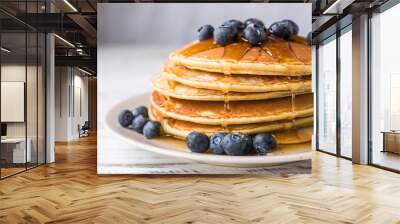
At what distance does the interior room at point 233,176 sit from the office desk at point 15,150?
20mm

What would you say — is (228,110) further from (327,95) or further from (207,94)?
(327,95)

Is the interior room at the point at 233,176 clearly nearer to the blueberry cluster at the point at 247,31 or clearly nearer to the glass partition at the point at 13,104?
the glass partition at the point at 13,104

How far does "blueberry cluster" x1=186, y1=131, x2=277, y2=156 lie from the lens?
17.3 ft

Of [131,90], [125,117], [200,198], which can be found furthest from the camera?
[131,90]

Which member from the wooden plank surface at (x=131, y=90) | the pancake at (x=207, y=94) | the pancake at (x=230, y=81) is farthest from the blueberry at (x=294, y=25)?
the wooden plank surface at (x=131, y=90)

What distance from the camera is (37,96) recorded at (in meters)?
6.86

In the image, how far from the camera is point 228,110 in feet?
17.7

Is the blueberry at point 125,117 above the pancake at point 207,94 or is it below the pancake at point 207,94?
below

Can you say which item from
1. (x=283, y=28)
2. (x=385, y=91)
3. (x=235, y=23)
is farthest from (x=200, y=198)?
(x=385, y=91)

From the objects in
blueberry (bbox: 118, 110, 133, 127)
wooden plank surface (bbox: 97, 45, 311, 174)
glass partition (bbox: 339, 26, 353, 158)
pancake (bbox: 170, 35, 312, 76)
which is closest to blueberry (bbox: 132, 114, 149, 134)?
blueberry (bbox: 118, 110, 133, 127)

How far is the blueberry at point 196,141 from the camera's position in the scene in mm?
5266

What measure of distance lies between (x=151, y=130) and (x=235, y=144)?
3.63ft

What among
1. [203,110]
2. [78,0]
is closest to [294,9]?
[203,110]

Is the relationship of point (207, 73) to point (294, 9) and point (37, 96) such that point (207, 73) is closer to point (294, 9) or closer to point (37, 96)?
point (294, 9)
